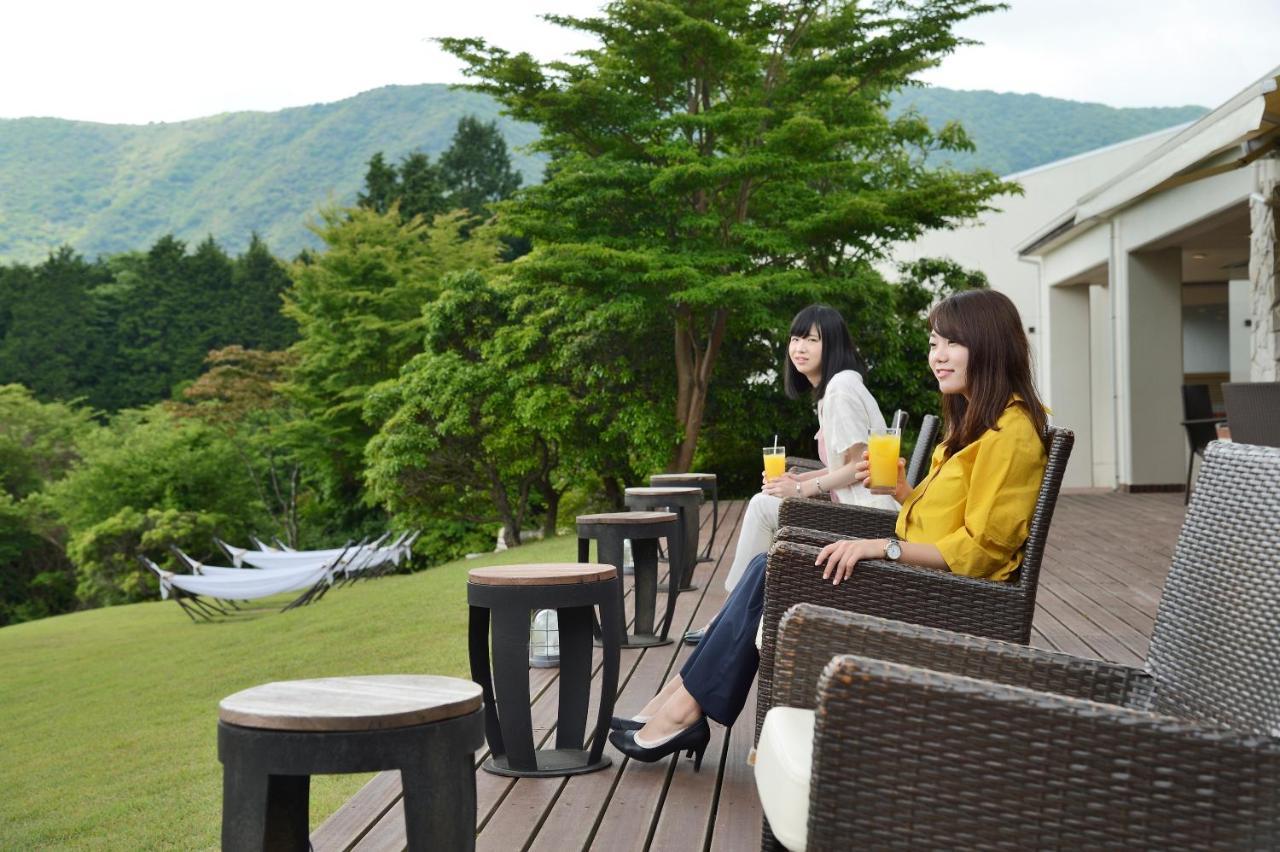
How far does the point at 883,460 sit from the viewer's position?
244cm

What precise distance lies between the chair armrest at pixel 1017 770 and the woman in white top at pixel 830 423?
6.75ft

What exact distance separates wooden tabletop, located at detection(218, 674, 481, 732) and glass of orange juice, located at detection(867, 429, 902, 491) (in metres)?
1.02

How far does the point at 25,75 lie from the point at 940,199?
71.3m

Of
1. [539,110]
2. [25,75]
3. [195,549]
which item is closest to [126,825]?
[539,110]

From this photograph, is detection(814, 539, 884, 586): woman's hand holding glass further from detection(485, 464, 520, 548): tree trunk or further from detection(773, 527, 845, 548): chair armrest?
detection(485, 464, 520, 548): tree trunk

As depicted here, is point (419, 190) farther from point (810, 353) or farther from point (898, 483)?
point (898, 483)

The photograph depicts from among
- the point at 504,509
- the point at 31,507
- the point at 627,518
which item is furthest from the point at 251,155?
the point at 627,518

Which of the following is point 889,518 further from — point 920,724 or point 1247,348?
point 1247,348

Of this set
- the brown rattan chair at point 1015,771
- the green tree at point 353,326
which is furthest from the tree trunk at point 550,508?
the brown rattan chair at point 1015,771

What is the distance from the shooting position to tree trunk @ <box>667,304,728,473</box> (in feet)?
39.8

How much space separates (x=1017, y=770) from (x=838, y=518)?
1.80m

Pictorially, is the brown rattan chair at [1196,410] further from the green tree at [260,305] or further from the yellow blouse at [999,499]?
the green tree at [260,305]

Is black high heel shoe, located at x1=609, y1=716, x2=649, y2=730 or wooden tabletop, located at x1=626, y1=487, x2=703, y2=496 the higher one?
wooden tabletop, located at x1=626, y1=487, x2=703, y2=496

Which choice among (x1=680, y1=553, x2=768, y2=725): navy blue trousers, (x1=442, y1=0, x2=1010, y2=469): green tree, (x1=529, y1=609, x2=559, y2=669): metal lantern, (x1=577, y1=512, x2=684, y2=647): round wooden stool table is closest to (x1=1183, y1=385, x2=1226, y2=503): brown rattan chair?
(x1=442, y1=0, x2=1010, y2=469): green tree
